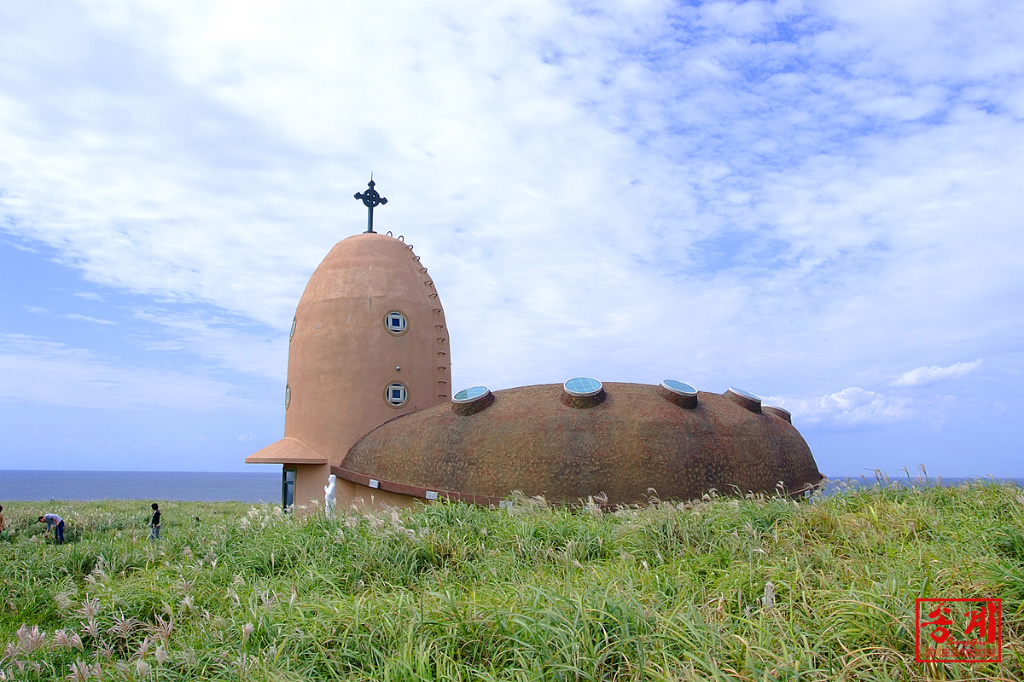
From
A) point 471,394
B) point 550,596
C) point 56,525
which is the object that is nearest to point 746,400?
point 471,394

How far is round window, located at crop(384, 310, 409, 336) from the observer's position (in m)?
14.5

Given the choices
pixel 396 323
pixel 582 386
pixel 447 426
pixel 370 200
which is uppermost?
pixel 370 200

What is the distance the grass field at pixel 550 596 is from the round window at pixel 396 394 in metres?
5.92

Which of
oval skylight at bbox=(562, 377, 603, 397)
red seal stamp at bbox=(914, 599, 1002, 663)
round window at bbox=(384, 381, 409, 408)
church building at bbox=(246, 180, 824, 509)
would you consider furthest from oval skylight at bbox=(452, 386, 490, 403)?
red seal stamp at bbox=(914, 599, 1002, 663)

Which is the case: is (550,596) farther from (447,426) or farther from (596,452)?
(447,426)

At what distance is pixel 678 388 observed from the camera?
11391 mm

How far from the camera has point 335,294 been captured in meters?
14.7

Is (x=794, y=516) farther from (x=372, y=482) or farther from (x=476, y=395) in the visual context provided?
(x=372, y=482)

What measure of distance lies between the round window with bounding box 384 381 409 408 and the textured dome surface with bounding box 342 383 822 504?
88.2 inches

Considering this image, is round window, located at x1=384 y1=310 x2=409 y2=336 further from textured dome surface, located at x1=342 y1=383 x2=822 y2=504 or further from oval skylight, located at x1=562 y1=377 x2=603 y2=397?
oval skylight, located at x1=562 y1=377 x2=603 y2=397

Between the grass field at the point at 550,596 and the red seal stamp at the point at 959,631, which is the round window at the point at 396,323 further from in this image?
Answer: the red seal stamp at the point at 959,631

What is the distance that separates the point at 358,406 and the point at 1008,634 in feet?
38.6

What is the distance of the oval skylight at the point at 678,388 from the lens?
11242 millimetres

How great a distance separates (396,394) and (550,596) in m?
10.0
